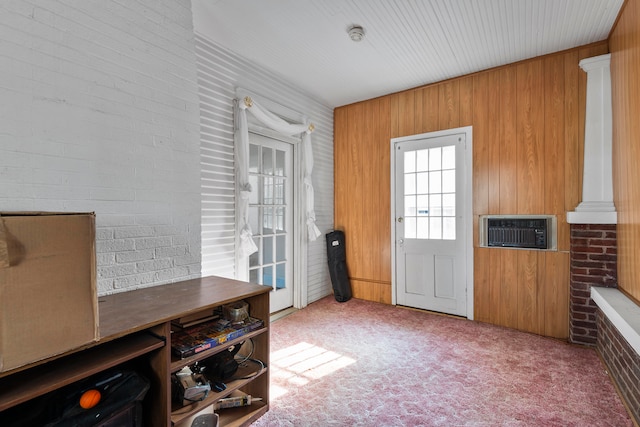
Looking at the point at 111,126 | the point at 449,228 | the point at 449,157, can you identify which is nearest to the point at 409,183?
the point at 449,157

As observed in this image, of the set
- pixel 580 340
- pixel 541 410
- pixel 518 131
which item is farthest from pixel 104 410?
pixel 518 131

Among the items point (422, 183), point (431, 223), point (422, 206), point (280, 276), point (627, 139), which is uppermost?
point (627, 139)

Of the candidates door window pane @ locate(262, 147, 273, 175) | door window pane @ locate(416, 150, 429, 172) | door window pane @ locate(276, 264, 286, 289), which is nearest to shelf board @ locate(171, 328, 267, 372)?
door window pane @ locate(276, 264, 286, 289)

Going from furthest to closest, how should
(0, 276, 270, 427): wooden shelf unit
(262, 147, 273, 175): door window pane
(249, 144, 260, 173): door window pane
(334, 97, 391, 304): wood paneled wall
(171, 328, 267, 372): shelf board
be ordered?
(334, 97, 391, 304): wood paneled wall
(262, 147, 273, 175): door window pane
(249, 144, 260, 173): door window pane
(171, 328, 267, 372): shelf board
(0, 276, 270, 427): wooden shelf unit

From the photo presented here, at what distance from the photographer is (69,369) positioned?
1.19m

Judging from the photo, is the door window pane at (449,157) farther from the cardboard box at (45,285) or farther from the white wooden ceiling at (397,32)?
the cardboard box at (45,285)

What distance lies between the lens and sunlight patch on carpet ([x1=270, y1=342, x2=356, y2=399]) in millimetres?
2283

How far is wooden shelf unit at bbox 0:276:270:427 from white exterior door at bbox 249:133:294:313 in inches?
51.4

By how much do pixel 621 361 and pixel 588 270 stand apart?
90cm

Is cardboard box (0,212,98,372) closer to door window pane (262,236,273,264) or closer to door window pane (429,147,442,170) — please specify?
door window pane (262,236,273,264)

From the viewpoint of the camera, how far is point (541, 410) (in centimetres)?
193

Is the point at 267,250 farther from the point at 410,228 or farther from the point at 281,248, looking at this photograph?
the point at 410,228

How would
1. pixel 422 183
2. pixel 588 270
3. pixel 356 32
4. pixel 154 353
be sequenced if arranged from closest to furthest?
pixel 154 353, pixel 356 32, pixel 588 270, pixel 422 183

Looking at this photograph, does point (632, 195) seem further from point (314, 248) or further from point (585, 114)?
point (314, 248)
